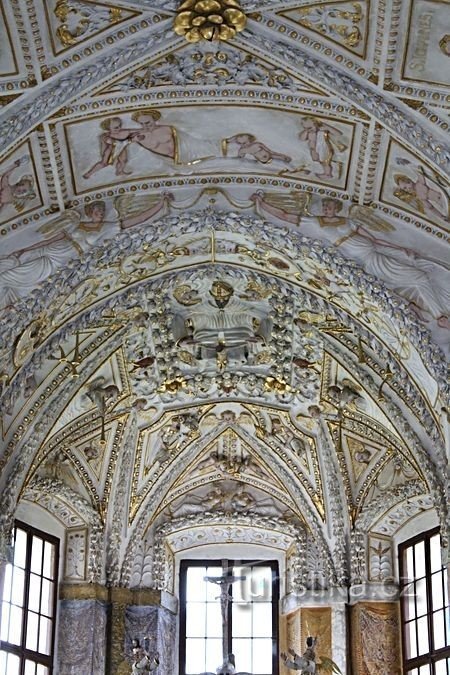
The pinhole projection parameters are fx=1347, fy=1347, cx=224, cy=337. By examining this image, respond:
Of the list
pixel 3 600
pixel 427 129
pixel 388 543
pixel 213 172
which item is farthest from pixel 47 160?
pixel 388 543

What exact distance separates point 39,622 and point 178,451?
3311 mm

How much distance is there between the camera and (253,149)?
15195 mm

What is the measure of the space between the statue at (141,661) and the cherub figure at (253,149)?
7254 millimetres

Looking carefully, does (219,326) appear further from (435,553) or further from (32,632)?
(32,632)

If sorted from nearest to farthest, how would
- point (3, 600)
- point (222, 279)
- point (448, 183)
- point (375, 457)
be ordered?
point (448, 183), point (222, 279), point (3, 600), point (375, 457)

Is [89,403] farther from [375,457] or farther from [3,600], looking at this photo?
[375,457]

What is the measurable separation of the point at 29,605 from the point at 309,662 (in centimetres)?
417

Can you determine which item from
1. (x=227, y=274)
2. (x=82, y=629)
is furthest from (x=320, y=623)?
(x=227, y=274)

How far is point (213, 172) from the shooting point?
15.6 metres

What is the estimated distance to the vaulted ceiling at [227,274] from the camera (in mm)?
13445

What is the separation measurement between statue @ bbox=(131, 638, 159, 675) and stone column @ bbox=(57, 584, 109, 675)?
1.82ft

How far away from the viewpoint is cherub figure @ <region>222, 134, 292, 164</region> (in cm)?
1500

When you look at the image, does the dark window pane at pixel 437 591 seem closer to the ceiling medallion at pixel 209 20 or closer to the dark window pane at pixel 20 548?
the dark window pane at pixel 20 548

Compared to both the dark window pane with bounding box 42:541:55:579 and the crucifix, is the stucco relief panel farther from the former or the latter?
the dark window pane with bounding box 42:541:55:579
